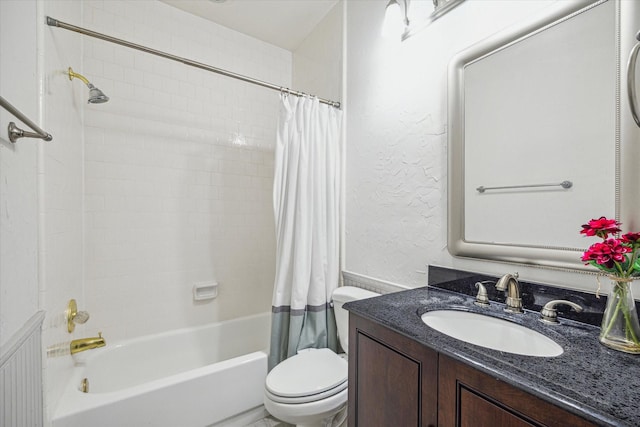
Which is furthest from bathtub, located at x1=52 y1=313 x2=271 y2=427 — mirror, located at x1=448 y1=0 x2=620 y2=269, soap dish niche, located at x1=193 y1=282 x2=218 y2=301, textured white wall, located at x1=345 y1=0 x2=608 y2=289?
mirror, located at x1=448 y1=0 x2=620 y2=269

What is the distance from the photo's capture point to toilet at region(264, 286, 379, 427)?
3.96 ft

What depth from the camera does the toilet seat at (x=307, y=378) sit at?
48.3 inches

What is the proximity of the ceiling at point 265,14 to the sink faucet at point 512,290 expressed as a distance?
205 cm

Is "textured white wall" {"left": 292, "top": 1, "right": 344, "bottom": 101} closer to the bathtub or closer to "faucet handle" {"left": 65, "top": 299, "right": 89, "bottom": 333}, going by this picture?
the bathtub

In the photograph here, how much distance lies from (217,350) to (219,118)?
1827 millimetres

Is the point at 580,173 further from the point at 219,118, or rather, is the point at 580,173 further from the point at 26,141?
the point at 219,118

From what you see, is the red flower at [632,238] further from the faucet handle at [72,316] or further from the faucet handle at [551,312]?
the faucet handle at [72,316]

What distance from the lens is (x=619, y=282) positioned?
2.23ft

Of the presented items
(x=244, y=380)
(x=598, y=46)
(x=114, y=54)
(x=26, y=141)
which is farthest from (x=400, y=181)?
(x=114, y=54)

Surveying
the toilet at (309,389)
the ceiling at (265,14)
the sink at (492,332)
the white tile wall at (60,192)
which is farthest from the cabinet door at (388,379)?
the ceiling at (265,14)

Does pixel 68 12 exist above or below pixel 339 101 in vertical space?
above

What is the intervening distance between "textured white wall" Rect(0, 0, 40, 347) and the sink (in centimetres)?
127

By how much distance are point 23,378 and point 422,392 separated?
3.87ft

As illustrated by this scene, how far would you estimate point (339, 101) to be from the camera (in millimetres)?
1937
